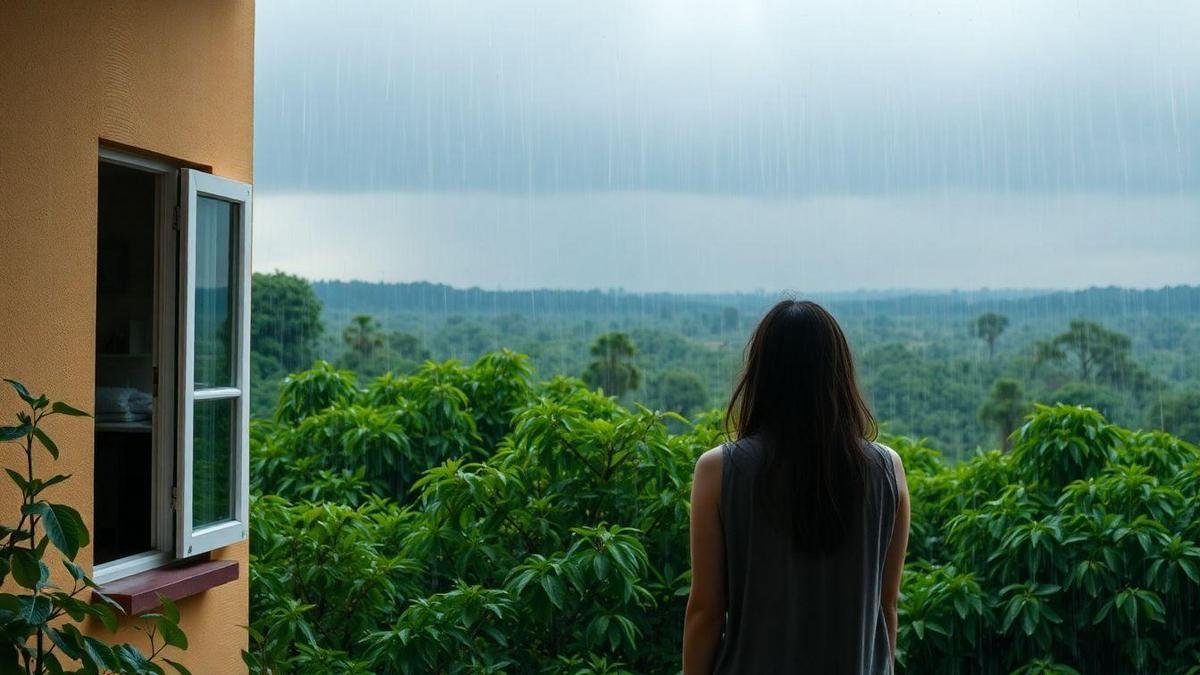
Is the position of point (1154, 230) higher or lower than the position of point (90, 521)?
higher

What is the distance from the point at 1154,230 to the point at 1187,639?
1396 centimetres

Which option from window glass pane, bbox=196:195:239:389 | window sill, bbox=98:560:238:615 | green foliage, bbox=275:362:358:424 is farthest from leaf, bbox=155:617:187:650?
green foliage, bbox=275:362:358:424

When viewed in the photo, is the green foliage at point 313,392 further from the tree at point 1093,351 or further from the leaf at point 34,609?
the tree at point 1093,351

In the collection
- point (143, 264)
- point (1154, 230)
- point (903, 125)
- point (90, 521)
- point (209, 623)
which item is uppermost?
point (903, 125)

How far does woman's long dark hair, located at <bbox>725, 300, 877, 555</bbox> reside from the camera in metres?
1.83

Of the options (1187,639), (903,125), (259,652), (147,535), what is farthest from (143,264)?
(903,125)

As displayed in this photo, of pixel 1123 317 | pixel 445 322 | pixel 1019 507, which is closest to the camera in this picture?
pixel 1019 507

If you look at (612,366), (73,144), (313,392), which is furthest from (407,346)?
(73,144)

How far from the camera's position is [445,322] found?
21672mm

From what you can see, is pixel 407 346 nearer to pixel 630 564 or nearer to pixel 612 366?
pixel 612 366

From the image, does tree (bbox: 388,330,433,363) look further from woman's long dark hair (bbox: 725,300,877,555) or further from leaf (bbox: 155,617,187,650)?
woman's long dark hair (bbox: 725,300,877,555)

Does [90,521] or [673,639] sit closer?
[90,521]

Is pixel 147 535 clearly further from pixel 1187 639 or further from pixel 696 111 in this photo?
pixel 696 111

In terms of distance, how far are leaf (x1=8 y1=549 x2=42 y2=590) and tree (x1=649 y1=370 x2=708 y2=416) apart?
56.6 feet
